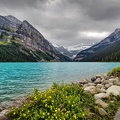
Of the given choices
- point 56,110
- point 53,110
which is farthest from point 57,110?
point 53,110

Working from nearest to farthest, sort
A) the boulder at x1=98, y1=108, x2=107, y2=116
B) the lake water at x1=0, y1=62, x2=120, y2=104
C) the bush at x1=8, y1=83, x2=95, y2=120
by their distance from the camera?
the bush at x1=8, y1=83, x2=95, y2=120 < the boulder at x1=98, y1=108, x2=107, y2=116 < the lake water at x1=0, y1=62, x2=120, y2=104

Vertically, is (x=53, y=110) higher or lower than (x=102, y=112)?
higher

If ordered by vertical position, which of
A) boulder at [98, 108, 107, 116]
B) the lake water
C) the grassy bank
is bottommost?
the lake water

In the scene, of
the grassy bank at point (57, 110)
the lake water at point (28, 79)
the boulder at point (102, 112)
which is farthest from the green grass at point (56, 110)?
the lake water at point (28, 79)

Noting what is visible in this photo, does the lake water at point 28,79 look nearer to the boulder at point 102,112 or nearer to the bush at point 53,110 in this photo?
the bush at point 53,110

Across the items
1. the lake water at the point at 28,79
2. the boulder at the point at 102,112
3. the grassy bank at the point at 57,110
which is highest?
the grassy bank at the point at 57,110

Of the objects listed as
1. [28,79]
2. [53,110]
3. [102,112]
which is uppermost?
[53,110]

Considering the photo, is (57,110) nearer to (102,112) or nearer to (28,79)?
(102,112)

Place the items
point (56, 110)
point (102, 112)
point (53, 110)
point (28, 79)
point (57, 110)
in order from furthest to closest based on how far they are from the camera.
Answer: point (28, 79)
point (102, 112)
point (53, 110)
point (57, 110)
point (56, 110)

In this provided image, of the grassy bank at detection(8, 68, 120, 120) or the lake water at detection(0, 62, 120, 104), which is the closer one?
the grassy bank at detection(8, 68, 120, 120)

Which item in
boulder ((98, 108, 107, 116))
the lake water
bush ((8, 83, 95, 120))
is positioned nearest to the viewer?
bush ((8, 83, 95, 120))

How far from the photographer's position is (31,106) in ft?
35.0

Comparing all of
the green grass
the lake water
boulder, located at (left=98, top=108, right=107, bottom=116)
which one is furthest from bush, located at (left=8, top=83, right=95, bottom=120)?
the lake water

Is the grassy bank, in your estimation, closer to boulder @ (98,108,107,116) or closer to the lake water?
boulder @ (98,108,107,116)
